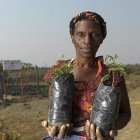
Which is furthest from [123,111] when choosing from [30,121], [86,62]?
[30,121]

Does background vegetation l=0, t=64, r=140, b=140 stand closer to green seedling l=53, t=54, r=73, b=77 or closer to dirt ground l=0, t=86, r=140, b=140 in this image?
dirt ground l=0, t=86, r=140, b=140

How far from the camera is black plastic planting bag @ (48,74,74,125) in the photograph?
2.74m

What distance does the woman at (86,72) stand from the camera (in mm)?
2830

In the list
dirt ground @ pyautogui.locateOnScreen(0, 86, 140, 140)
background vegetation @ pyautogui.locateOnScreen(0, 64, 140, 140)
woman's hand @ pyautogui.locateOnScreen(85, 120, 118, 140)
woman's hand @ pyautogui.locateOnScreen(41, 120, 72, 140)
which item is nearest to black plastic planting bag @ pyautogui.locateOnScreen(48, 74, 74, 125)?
woman's hand @ pyautogui.locateOnScreen(41, 120, 72, 140)

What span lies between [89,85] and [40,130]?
862 centimetres

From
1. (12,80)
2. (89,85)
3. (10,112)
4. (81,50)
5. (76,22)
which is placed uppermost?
(76,22)

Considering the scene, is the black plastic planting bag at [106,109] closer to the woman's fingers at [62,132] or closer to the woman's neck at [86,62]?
the woman's fingers at [62,132]

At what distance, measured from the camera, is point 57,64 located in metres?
3.06

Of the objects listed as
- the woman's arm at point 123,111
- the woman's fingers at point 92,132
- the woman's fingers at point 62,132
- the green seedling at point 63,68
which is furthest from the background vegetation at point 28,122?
the woman's fingers at point 92,132

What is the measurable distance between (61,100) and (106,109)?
0.28m

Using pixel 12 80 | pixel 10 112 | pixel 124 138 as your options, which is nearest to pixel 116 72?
pixel 124 138

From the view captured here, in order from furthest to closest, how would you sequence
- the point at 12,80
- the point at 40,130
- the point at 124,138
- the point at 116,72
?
the point at 12,80, the point at 40,130, the point at 124,138, the point at 116,72

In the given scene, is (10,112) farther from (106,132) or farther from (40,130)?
(106,132)

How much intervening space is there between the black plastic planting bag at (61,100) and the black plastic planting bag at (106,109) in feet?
0.54
